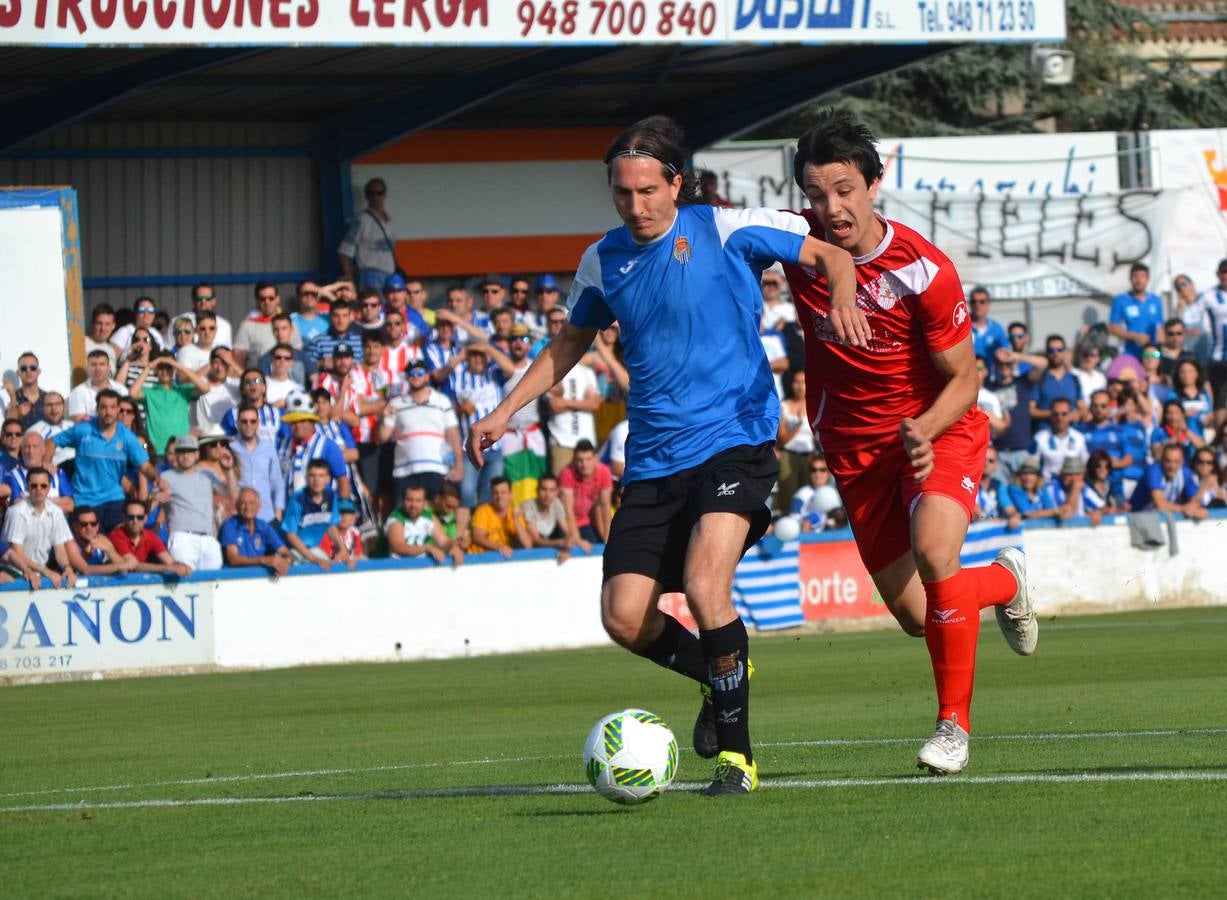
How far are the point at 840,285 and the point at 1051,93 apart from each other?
32.1m

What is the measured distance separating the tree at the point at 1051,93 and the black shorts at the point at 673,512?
27.0 metres

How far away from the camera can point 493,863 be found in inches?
210

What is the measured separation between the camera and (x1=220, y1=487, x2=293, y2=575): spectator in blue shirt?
17.5 m

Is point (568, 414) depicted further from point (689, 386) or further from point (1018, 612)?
point (689, 386)

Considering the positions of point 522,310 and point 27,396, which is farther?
point 522,310

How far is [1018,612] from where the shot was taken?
25.7 feet

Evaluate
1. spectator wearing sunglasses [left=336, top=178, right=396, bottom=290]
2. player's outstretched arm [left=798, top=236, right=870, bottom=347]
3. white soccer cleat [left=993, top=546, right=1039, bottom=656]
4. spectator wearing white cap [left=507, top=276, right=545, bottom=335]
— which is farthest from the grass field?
spectator wearing sunglasses [left=336, top=178, right=396, bottom=290]

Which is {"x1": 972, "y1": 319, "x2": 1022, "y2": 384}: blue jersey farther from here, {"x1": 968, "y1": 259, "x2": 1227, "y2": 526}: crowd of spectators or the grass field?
the grass field

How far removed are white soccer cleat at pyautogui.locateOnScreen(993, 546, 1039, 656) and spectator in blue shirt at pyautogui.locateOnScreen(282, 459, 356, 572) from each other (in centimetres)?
1048

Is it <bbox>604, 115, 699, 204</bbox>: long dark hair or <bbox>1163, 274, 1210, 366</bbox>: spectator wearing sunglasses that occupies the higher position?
<bbox>604, 115, 699, 204</bbox>: long dark hair

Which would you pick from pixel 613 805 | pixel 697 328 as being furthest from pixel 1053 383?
pixel 613 805

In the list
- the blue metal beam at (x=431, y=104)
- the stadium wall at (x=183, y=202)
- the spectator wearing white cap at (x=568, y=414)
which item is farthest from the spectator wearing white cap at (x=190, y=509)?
the blue metal beam at (x=431, y=104)

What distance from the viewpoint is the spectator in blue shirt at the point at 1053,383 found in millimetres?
21000

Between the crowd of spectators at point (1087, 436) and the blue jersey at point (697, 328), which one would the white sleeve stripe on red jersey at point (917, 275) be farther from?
the crowd of spectators at point (1087, 436)
